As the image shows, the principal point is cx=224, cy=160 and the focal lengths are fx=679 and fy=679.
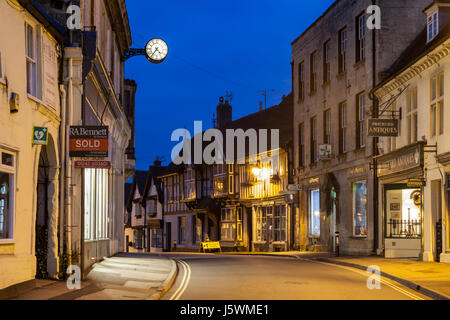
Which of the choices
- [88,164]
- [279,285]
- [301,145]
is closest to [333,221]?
[301,145]

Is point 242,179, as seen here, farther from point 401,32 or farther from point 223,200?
point 401,32

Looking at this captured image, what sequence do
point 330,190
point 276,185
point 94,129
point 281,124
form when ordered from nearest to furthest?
1. point 94,129
2. point 330,190
3. point 276,185
4. point 281,124

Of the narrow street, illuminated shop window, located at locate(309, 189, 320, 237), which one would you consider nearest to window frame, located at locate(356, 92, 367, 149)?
illuminated shop window, located at locate(309, 189, 320, 237)

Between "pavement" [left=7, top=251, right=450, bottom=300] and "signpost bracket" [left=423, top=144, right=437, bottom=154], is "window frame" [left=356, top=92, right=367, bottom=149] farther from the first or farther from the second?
"pavement" [left=7, top=251, right=450, bottom=300]

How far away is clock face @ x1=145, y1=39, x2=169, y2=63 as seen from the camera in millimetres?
30484

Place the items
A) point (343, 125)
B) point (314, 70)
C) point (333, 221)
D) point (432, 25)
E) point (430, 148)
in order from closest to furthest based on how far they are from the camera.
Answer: point (430, 148), point (432, 25), point (343, 125), point (333, 221), point (314, 70)

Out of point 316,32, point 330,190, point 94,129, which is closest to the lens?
point 94,129

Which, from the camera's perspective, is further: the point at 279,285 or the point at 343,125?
the point at 343,125

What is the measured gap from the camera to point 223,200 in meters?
53.1

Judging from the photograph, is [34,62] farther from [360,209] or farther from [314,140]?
[314,140]

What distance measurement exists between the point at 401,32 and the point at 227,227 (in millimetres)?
27267

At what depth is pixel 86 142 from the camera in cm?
1631

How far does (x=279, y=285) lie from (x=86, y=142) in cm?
574

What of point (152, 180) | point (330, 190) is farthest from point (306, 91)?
point (152, 180)
